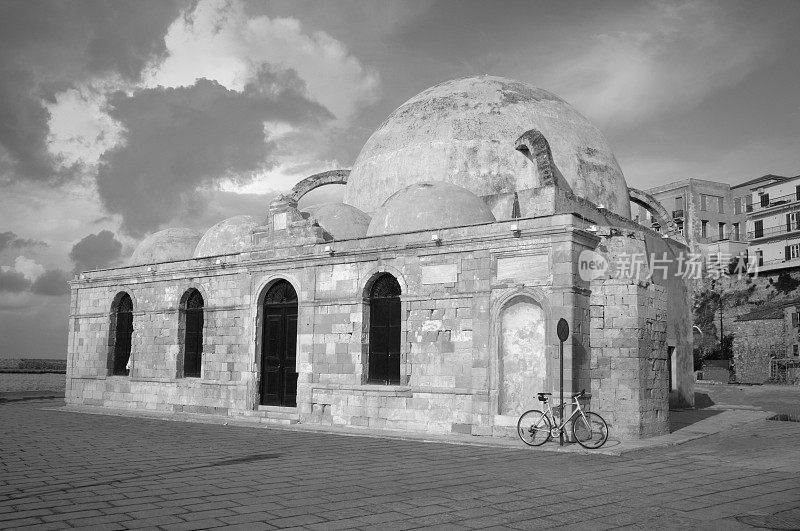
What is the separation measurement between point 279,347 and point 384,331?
348cm

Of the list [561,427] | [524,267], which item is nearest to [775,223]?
[524,267]

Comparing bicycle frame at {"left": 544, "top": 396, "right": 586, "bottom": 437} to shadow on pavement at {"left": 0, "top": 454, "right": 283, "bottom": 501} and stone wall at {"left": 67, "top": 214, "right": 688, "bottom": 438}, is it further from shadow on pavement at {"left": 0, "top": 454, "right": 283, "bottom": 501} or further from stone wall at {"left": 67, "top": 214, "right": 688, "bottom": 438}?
shadow on pavement at {"left": 0, "top": 454, "right": 283, "bottom": 501}

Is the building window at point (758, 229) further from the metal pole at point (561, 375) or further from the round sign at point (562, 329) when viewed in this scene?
the round sign at point (562, 329)

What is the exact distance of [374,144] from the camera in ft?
72.5

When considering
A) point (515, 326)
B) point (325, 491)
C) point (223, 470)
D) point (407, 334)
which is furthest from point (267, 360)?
point (325, 491)

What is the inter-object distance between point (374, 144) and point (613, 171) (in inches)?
292

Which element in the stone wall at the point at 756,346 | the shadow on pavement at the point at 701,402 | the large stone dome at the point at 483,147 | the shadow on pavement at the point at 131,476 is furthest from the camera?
the stone wall at the point at 756,346

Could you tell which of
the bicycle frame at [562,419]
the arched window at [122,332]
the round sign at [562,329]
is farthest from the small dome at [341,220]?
the bicycle frame at [562,419]

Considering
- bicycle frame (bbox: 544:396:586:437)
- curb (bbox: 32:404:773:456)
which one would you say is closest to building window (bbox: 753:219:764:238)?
curb (bbox: 32:404:773:456)

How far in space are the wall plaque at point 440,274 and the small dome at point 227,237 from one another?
26.3ft

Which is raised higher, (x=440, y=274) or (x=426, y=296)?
(x=440, y=274)

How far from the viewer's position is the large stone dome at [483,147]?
770 inches

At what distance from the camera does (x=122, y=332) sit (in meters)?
22.6

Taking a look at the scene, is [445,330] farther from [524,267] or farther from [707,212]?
[707,212]
